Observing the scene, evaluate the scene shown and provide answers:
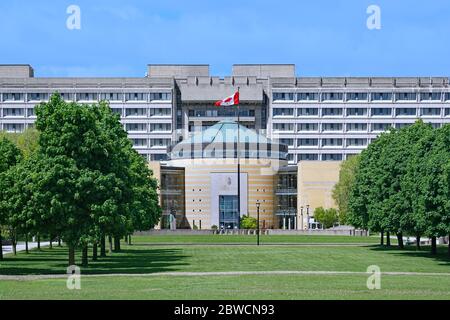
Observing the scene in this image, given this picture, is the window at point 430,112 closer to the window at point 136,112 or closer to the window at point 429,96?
the window at point 429,96

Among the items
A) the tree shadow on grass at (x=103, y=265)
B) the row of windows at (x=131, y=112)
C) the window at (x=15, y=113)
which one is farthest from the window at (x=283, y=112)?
the tree shadow on grass at (x=103, y=265)

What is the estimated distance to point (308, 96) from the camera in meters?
189

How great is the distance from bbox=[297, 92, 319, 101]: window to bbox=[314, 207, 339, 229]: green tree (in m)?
35.6

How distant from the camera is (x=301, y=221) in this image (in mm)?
172125

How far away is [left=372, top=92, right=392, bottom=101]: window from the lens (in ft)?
622

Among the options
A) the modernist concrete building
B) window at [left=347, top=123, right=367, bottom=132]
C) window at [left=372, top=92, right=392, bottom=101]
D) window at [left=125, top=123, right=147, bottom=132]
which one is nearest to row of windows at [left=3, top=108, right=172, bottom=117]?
the modernist concrete building

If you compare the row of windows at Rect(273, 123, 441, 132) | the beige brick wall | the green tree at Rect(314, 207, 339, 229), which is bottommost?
the green tree at Rect(314, 207, 339, 229)

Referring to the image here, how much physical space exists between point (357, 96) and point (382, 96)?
5050 millimetres

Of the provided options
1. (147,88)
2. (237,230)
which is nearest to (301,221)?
(237,230)

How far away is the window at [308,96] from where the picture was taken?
18875 centimetres

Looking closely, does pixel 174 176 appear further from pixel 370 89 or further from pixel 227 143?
pixel 370 89

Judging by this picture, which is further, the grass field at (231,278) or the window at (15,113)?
Result: the window at (15,113)

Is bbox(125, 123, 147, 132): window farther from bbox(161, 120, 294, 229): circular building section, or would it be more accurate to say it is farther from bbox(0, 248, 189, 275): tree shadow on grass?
bbox(0, 248, 189, 275): tree shadow on grass

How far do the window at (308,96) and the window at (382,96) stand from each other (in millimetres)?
11728
